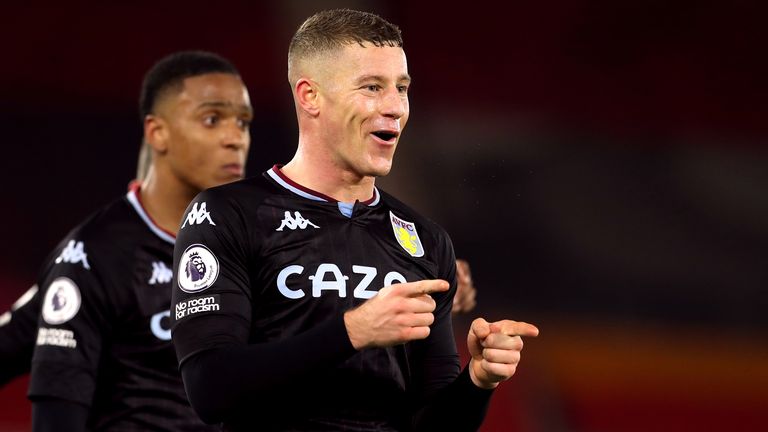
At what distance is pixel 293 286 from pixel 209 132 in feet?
4.26

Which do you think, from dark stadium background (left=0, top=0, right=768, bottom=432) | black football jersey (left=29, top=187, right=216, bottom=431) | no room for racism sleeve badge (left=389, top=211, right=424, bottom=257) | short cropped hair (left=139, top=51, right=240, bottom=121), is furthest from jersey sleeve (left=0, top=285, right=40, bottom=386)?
dark stadium background (left=0, top=0, right=768, bottom=432)

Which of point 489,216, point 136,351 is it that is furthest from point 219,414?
point 489,216

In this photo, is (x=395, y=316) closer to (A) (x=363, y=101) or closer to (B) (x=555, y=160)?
(A) (x=363, y=101)

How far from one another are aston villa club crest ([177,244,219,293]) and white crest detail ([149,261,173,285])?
0.97m

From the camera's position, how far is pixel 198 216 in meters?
2.31

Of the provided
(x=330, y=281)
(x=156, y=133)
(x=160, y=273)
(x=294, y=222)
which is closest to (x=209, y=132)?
(x=156, y=133)

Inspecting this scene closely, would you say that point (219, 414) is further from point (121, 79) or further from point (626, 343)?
point (121, 79)

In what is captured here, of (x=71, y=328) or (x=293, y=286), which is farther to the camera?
(x=71, y=328)

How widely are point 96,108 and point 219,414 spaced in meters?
7.10

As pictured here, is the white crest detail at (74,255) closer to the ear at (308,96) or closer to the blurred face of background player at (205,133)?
the blurred face of background player at (205,133)

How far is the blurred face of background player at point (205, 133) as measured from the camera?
3438 millimetres

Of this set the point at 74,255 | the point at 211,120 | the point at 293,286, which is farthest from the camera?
the point at 211,120

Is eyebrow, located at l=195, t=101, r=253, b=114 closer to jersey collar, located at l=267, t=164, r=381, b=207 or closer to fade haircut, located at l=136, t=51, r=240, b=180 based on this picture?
fade haircut, located at l=136, t=51, r=240, b=180

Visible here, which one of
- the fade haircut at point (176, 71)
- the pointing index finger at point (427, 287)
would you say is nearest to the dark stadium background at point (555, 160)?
the fade haircut at point (176, 71)
